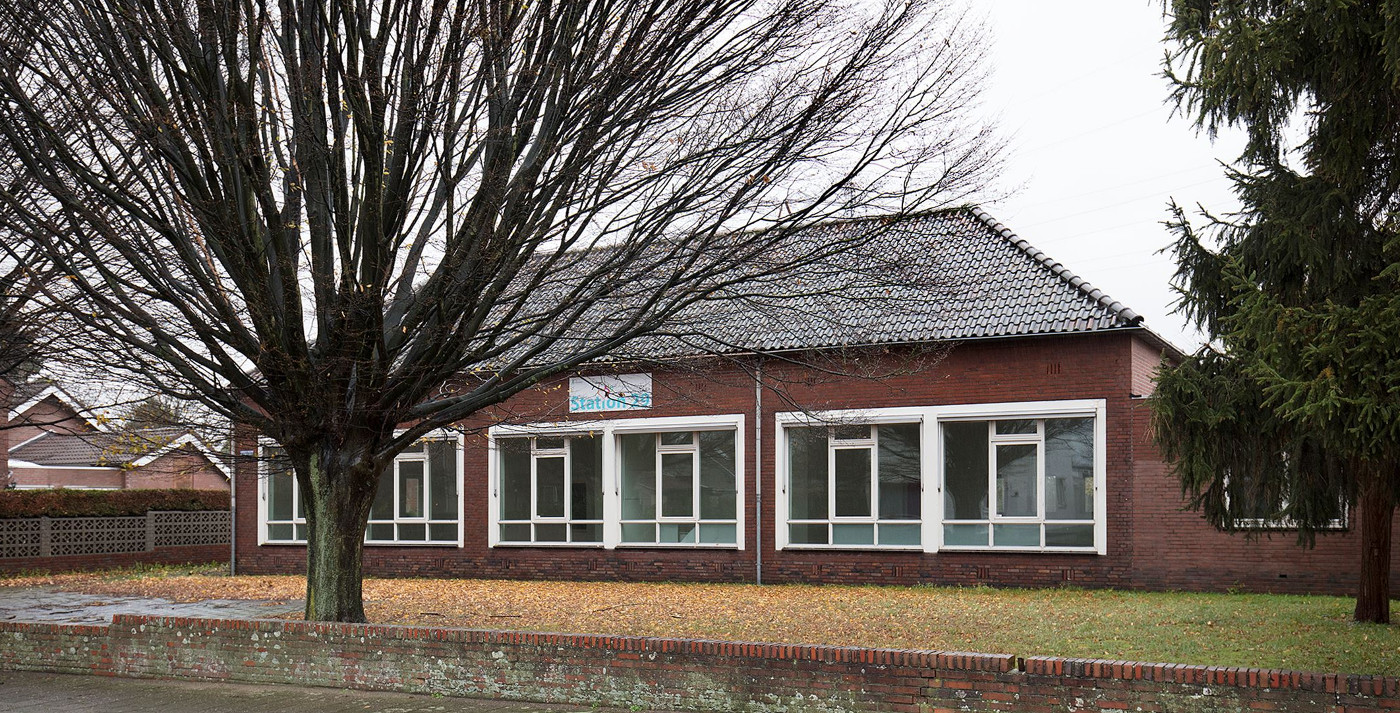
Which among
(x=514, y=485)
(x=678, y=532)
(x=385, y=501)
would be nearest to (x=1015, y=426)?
(x=678, y=532)

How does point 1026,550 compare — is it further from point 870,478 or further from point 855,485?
point 855,485

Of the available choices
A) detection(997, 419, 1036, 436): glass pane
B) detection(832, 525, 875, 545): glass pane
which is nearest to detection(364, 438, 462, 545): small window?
detection(832, 525, 875, 545): glass pane

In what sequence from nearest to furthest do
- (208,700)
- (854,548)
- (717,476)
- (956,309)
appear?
1. (208,700)
2. (956,309)
3. (854,548)
4. (717,476)

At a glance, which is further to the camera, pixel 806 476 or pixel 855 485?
pixel 806 476

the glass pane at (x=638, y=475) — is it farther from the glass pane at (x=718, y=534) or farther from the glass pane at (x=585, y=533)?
the glass pane at (x=718, y=534)

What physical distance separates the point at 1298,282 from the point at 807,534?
10810mm

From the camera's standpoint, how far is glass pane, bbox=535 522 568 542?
2397 cm

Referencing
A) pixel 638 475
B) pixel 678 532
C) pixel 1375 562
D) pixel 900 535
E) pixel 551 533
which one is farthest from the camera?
pixel 551 533

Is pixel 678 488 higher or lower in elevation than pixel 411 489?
higher

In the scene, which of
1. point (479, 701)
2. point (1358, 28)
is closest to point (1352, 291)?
point (1358, 28)

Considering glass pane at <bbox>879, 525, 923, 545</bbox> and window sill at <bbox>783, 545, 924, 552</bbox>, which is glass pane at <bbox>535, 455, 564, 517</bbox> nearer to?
window sill at <bbox>783, 545, 924, 552</bbox>

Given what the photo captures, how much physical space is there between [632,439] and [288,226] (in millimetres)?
12136

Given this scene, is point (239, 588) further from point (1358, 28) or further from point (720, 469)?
point (1358, 28)

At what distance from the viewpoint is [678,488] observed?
74.9ft
